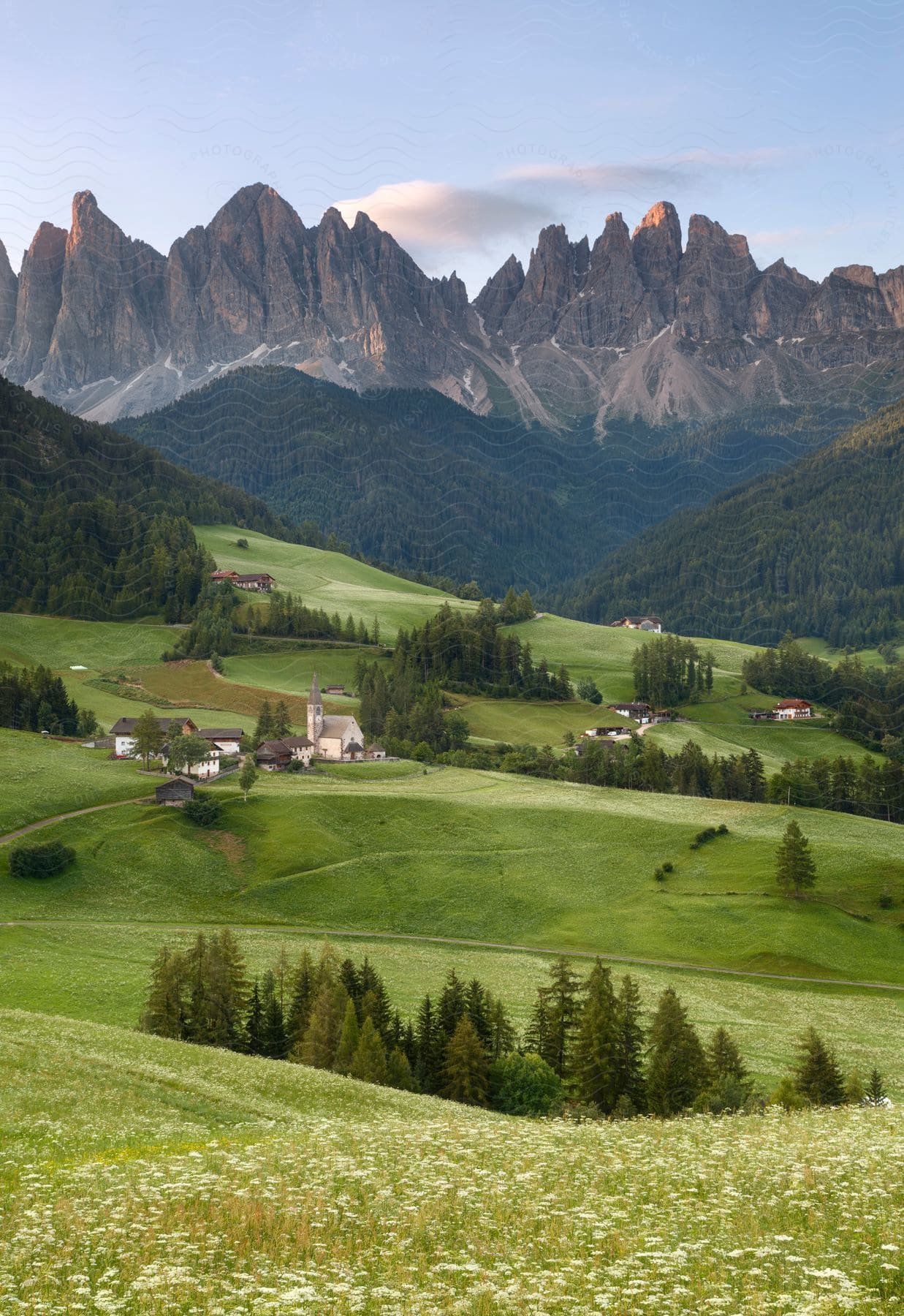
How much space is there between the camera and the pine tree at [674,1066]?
55375mm

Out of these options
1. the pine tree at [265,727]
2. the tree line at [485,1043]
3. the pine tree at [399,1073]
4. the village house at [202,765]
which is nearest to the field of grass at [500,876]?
the village house at [202,765]

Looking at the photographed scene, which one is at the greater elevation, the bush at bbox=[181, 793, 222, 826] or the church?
the church

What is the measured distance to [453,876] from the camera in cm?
11319

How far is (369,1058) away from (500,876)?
203ft

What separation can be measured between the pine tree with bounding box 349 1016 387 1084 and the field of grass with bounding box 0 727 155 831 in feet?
227

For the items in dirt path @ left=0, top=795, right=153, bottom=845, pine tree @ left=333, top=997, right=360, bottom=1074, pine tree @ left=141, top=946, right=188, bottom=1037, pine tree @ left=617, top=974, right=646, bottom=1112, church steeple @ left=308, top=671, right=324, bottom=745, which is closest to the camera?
pine tree @ left=333, top=997, right=360, bottom=1074

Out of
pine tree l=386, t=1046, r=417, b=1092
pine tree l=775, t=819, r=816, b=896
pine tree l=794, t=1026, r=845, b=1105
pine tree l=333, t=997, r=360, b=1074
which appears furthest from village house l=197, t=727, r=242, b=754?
pine tree l=794, t=1026, r=845, b=1105

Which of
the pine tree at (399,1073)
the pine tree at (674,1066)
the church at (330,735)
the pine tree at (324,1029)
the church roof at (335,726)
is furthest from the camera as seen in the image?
the church roof at (335,726)

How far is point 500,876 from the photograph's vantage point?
Result: 4496 inches

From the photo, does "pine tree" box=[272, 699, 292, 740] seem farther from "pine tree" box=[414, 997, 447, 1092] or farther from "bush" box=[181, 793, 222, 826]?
"pine tree" box=[414, 997, 447, 1092]

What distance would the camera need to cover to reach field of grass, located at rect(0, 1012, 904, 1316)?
47.5ft

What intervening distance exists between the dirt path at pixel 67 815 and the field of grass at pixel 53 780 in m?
0.54

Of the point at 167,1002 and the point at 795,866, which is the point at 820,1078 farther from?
the point at 795,866

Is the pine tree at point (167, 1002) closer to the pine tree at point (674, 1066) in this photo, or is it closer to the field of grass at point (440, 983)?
the field of grass at point (440, 983)
